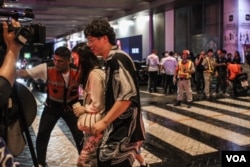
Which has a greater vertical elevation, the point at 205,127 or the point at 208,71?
the point at 208,71

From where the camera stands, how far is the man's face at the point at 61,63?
165 inches

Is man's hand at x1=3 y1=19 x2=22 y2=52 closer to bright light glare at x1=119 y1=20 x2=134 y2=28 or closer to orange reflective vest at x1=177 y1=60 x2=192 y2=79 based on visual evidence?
orange reflective vest at x1=177 y1=60 x2=192 y2=79

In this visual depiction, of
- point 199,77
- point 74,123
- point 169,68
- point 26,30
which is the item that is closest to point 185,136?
point 74,123

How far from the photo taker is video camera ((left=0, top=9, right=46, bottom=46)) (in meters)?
1.87

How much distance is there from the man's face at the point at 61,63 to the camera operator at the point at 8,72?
2224 mm

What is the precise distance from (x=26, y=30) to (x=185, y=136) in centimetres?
523

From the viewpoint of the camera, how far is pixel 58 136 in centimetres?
688

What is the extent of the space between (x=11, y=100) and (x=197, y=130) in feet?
18.1

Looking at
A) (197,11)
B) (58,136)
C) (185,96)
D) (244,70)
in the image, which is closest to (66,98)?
(58,136)

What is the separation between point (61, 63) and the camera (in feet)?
13.8

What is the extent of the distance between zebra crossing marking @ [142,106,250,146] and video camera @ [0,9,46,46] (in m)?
4.80

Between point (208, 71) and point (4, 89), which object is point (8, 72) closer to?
point (4, 89)

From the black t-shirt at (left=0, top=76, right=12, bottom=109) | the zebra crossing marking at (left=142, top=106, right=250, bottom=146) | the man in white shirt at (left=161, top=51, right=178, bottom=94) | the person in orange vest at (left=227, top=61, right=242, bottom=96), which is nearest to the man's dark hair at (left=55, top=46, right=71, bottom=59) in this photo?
the black t-shirt at (left=0, top=76, right=12, bottom=109)

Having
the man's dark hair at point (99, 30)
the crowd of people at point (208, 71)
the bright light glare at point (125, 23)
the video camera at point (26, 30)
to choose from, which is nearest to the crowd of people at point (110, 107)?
the man's dark hair at point (99, 30)
